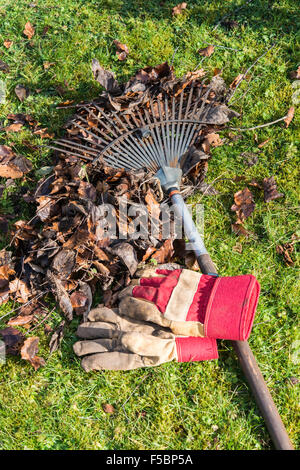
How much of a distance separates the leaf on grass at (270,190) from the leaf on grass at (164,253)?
88cm

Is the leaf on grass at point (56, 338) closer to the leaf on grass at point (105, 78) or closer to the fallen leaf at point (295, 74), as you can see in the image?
the leaf on grass at point (105, 78)

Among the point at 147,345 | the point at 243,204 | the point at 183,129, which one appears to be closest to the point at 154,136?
the point at 183,129

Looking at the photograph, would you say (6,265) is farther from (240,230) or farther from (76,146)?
(240,230)

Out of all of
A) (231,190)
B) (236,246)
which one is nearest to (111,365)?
(236,246)

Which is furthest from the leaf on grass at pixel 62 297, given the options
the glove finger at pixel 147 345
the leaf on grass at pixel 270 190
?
the leaf on grass at pixel 270 190

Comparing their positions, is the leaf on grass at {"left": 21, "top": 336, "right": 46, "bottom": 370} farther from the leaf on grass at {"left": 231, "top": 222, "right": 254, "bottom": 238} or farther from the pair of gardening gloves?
the leaf on grass at {"left": 231, "top": 222, "right": 254, "bottom": 238}

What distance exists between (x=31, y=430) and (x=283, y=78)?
3564 millimetres

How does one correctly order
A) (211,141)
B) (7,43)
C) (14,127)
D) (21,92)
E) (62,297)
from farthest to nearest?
(7,43) → (21,92) → (14,127) → (211,141) → (62,297)

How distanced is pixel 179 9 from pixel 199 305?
3.27 m

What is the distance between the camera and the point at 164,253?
2945 mm

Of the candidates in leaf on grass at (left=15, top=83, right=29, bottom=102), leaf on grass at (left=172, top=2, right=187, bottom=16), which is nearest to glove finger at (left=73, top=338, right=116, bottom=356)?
leaf on grass at (left=15, top=83, right=29, bottom=102)
